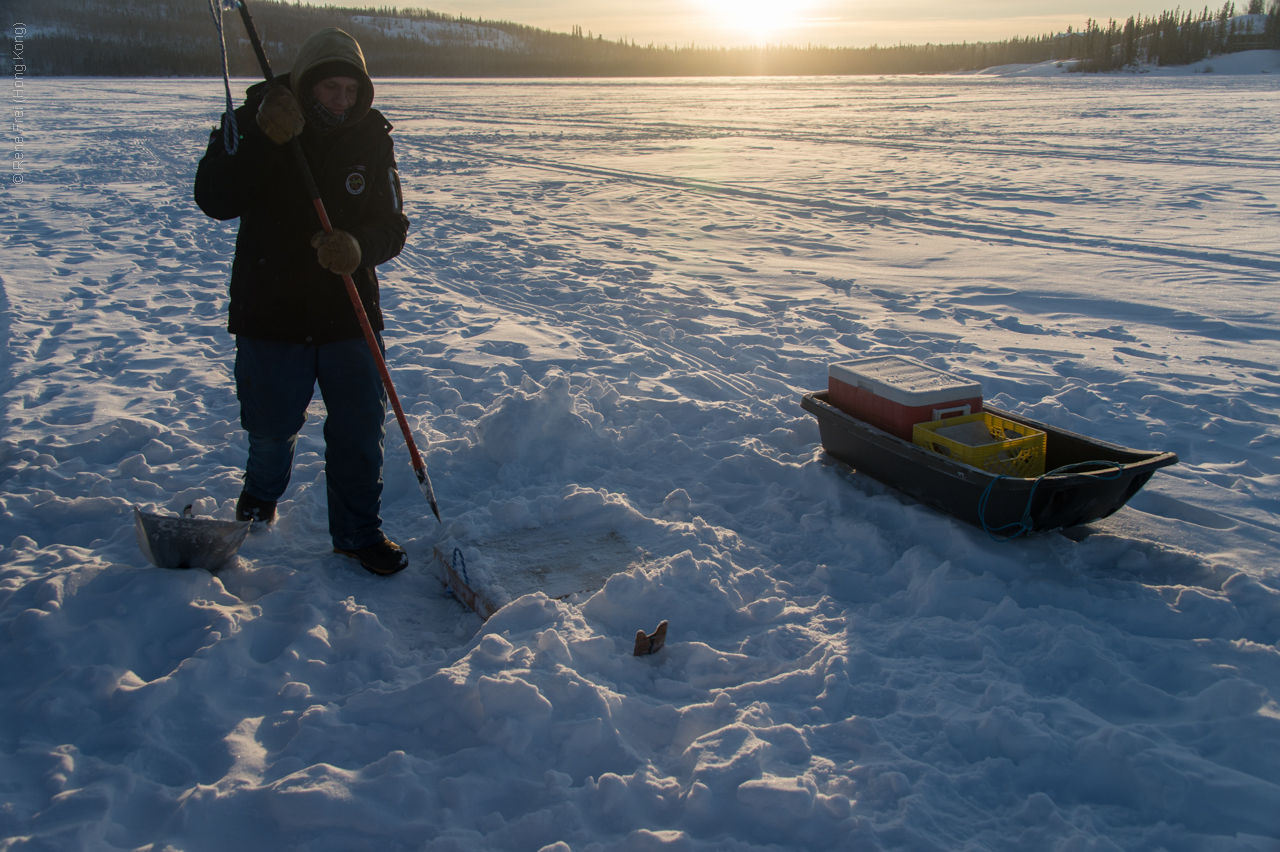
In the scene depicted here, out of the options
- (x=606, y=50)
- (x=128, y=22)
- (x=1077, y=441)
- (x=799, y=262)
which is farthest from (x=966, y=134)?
(x=606, y=50)

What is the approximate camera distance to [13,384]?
4.91m

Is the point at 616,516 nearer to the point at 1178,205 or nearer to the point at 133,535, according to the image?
the point at 133,535

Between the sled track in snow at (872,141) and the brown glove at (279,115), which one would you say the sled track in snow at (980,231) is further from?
the brown glove at (279,115)

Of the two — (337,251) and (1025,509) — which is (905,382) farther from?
(337,251)

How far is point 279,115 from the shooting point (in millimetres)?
2463

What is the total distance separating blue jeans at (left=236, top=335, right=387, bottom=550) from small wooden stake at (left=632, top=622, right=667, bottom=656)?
131 cm

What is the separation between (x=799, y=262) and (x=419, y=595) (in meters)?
6.68

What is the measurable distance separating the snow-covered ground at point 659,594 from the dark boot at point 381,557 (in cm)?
5

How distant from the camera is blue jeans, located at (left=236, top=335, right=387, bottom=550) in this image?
2842mm

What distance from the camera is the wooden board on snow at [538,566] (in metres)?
2.94

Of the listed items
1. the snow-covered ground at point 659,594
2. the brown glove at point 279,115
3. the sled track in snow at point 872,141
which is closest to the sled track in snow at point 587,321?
the snow-covered ground at point 659,594

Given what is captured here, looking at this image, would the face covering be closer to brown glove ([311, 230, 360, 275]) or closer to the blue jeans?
brown glove ([311, 230, 360, 275])

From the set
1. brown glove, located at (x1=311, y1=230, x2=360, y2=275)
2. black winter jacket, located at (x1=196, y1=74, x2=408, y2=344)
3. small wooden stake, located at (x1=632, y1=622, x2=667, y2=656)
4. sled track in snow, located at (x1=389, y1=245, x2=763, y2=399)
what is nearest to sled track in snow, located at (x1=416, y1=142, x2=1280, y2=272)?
sled track in snow, located at (x1=389, y1=245, x2=763, y2=399)

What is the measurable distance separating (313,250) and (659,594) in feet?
6.06
